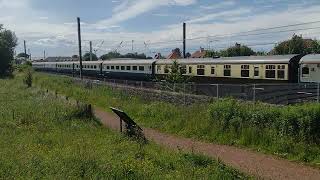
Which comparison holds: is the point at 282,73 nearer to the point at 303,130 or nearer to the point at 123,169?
the point at 303,130

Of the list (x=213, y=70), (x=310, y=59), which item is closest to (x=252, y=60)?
(x=310, y=59)

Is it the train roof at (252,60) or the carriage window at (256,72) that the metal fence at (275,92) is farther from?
the carriage window at (256,72)

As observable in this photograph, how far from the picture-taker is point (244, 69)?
2867 cm

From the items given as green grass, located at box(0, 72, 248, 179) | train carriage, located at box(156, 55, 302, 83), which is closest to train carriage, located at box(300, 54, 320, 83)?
train carriage, located at box(156, 55, 302, 83)

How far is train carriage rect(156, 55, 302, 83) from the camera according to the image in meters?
26.0

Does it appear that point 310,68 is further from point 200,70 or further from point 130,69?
point 130,69

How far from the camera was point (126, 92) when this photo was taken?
30.9 metres

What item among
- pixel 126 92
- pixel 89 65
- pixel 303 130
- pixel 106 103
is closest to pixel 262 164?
pixel 303 130

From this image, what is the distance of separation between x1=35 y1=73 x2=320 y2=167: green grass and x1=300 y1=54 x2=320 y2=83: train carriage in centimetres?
892

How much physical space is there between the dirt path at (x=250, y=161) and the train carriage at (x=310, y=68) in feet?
37.7

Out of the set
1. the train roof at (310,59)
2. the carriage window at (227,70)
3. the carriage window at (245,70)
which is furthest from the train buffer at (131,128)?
the carriage window at (227,70)

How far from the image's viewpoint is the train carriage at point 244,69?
26.0 meters

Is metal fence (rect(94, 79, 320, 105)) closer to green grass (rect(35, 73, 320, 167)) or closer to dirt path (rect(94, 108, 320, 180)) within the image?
green grass (rect(35, 73, 320, 167))

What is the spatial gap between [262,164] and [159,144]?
13.3ft
